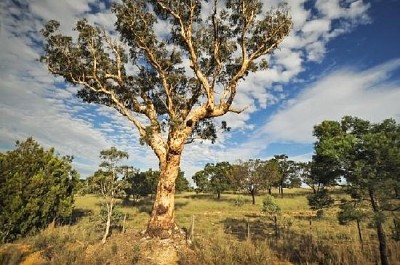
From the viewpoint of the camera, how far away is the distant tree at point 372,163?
33.5ft

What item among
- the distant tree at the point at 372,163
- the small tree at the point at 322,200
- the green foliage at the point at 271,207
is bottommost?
the green foliage at the point at 271,207

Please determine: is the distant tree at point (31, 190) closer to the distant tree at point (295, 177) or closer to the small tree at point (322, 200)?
the small tree at point (322, 200)

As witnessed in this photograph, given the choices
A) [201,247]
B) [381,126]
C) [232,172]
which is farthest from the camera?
[232,172]

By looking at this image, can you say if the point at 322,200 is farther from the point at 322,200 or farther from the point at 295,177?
the point at 295,177

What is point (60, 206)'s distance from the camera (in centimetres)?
2128

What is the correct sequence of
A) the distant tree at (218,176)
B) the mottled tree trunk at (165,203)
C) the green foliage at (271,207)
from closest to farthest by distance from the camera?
the mottled tree trunk at (165,203)
the green foliage at (271,207)
the distant tree at (218,176)

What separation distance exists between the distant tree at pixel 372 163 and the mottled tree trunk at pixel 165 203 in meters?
8.02

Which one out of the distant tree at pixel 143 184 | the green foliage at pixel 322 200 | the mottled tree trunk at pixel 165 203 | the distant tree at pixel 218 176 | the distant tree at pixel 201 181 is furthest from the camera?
the distant tree at pixel 201 181

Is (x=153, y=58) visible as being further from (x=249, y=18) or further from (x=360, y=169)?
(x=360, y=169)

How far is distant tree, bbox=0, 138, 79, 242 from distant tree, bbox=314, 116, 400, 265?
17.1 meters

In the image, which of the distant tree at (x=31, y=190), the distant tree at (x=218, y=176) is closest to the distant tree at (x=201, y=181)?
the distant tree at (x=218, y=176)

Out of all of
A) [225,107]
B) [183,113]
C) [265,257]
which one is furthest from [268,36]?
[265,257]

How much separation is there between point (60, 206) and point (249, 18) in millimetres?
18610

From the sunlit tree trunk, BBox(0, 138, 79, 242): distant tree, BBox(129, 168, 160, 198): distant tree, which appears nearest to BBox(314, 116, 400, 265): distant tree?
the sunlit tree trunk
